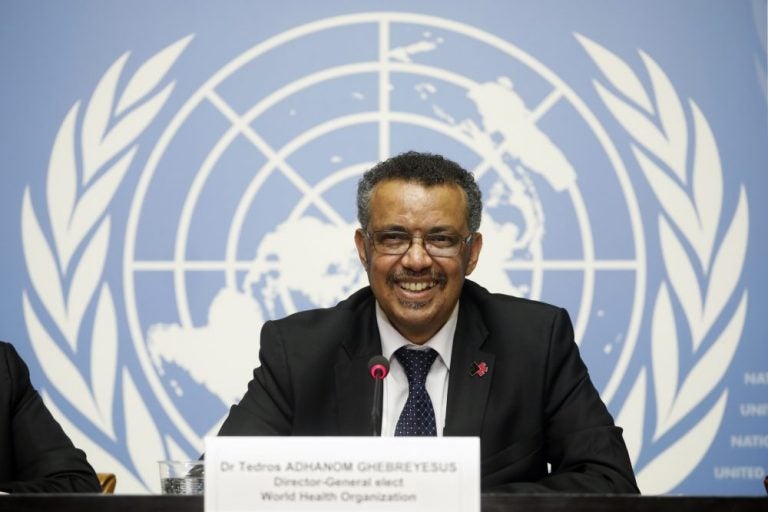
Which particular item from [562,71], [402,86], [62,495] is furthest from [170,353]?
[62,495]

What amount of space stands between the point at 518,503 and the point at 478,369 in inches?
50.0

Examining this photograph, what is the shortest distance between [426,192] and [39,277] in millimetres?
2420

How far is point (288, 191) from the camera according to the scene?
456cm

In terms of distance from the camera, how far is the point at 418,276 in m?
2.96

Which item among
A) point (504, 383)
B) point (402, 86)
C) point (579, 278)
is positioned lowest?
point (504, 383)

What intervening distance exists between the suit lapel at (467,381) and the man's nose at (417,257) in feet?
0.93

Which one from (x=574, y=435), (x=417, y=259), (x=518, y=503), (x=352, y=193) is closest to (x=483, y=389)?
(x=574, y=435)

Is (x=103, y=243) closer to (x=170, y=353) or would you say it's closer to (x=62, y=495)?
(x=170, y=353)

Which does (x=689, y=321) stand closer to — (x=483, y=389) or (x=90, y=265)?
(x=483, y=389)

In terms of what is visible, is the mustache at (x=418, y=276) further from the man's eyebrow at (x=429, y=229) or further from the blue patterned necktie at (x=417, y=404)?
the blue patterned necktie at (x=417, y=404)

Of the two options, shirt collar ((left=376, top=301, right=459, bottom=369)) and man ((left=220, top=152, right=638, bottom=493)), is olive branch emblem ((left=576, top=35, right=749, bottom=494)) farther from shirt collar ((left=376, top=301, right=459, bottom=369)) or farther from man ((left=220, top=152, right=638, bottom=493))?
shirt collar ((left=376, top=301, right=459, bottom=369))

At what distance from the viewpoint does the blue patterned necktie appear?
9.43ft

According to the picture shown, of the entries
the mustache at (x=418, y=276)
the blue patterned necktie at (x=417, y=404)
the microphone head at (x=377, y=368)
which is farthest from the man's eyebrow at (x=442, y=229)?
the microphone head at (x=377, y=368)

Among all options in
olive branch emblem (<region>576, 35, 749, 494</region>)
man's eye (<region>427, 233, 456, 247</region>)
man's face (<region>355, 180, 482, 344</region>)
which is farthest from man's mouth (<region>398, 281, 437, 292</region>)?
olive branch emblem (<region>576, 35, 749, 494</region>)
